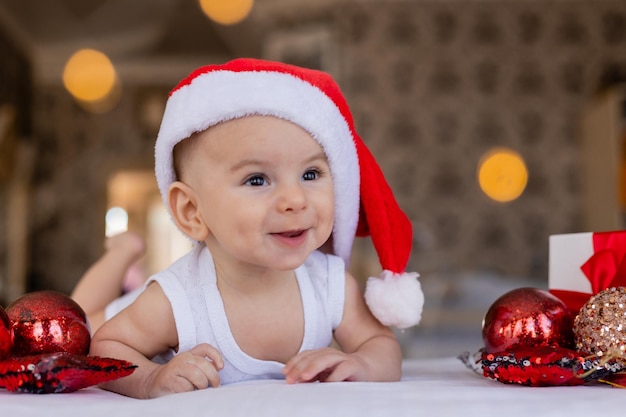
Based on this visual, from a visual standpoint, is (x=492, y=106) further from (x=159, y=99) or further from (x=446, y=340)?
(x=159, y=99)

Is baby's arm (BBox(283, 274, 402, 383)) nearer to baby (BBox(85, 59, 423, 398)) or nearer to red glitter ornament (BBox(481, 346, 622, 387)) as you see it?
baby (BBox(85, 59, 423, 398))

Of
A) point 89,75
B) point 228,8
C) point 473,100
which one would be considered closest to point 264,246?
point 228,8

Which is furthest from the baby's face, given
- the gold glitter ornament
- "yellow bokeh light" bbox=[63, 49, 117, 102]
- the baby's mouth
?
"yellow bokeh light" bbox=[63, 49, 117, 102]

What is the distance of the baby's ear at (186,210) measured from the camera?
31.6 inches

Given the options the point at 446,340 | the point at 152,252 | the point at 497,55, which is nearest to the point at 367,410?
the point at 446,340

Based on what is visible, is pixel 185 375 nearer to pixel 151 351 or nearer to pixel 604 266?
→ pixel 151 351

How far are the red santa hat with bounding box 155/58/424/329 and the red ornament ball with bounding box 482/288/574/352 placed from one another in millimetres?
105

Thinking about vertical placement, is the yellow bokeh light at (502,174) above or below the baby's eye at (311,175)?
above

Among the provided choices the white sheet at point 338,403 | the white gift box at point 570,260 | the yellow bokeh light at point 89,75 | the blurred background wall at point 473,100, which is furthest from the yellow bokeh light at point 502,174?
the white sheet at point 338,403

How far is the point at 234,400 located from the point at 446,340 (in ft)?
7.39

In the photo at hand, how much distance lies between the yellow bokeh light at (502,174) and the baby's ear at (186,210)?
3.92 metres

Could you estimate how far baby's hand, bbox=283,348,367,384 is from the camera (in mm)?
696

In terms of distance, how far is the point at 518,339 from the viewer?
78cm

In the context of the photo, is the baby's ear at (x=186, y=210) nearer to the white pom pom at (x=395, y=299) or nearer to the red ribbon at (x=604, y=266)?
the white pom pom at (x=395, y=299)
